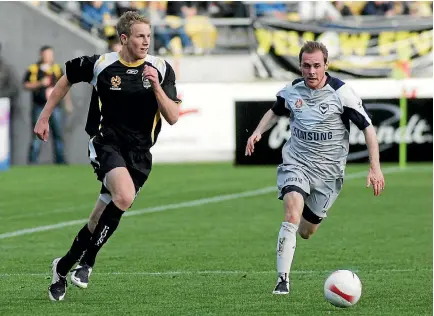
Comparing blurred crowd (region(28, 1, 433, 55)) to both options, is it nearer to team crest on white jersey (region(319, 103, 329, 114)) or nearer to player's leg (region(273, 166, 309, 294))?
team crest on white jersey (region(319, 103, 329, 114))

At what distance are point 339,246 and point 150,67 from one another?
4351 millimetres

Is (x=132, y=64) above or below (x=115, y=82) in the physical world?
above

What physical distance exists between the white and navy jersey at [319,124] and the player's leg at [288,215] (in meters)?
0.15

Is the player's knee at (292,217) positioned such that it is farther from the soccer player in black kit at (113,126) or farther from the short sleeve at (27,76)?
the short sleeve at (27,76)

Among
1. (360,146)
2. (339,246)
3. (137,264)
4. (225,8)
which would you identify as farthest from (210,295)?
(225,8)

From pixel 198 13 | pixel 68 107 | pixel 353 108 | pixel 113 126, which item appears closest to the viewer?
pixel 113 126

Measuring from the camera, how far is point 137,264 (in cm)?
1112

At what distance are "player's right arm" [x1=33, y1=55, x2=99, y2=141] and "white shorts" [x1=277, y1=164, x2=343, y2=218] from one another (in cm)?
162

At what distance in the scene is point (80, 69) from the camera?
9164 mm

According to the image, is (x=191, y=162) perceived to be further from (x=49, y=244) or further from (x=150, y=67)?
(x=150, y=67)

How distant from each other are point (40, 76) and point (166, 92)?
16120mm

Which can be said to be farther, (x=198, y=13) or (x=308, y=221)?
(x=198, y=13)

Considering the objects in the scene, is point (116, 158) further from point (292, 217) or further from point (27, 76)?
point (27, 76)

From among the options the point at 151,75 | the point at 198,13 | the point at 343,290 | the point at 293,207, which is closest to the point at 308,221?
the point at 293,207
